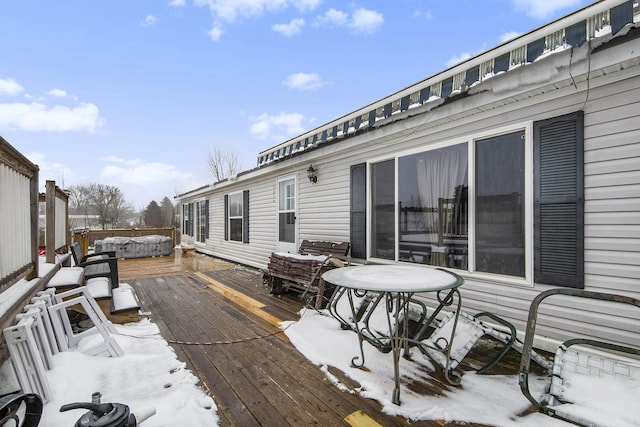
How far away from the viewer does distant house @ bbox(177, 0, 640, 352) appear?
7.59ft

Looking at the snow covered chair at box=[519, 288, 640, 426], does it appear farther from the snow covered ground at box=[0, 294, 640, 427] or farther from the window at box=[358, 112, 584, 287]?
the window at box=[358, 112, 584, 287]

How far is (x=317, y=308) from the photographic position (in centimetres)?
396

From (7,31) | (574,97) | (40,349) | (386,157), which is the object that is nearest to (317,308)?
(386,157)

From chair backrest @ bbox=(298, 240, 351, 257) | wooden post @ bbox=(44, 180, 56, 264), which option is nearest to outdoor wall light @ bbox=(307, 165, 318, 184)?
chair backrest @ bbox=(298, 240, 351, 257)

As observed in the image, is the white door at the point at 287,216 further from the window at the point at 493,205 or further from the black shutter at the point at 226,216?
the black shutter at the point at 226,216

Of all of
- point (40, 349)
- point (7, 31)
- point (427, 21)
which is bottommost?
point (40, 349)

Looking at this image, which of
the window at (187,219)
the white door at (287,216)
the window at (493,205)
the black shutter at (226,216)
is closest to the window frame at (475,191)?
the window at (493,205)

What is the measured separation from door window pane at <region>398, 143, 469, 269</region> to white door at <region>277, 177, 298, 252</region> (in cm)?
276

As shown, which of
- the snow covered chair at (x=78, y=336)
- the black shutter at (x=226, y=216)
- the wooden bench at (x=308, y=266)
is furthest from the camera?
the black shutter at (x=226, y=216)

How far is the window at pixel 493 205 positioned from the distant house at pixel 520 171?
0.01 meters

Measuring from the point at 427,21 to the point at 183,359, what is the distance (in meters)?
8.22

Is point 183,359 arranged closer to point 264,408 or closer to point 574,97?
point 264,408

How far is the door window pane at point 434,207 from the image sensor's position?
11.0 ft

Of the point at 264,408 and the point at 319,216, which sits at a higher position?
the point at 319,216
